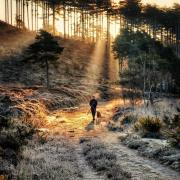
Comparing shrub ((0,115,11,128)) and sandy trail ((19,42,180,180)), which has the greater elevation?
shrub ((0,115,11,128))

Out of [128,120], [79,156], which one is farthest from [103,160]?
[128,120]

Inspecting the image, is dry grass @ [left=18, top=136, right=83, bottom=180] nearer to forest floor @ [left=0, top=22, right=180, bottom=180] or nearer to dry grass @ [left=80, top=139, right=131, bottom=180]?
forest floor @ [left=0, top=22, right=180, bottom=180]

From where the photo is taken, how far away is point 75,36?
292 ft

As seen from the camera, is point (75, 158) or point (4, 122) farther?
point (4, 122)

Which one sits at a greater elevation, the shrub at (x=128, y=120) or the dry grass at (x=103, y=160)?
the dry grass at (x=103, y=160)

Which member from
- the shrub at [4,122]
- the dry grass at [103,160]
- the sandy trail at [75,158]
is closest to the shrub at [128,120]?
the sandy trail at [75,158]

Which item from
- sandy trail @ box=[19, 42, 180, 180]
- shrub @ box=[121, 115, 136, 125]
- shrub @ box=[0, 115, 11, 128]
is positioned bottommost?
shrub @ box=[121, 115, 136, 125]

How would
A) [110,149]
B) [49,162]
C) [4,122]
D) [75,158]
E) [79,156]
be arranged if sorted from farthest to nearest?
1. [4,122]
2. [110,149]
3. [79,156]
4. [75,158]
5. [49,162]

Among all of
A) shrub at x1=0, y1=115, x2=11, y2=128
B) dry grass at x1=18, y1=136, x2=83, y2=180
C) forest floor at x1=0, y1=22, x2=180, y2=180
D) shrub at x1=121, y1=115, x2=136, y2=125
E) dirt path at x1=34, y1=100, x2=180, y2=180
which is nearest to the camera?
dry grass at x1=18, y1=136, x2=83, y2=180

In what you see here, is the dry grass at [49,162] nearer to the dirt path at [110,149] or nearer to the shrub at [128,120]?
the dirt path at [110,149]

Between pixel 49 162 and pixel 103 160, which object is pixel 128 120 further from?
pixel 49 162

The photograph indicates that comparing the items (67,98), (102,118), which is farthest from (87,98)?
(102,118)

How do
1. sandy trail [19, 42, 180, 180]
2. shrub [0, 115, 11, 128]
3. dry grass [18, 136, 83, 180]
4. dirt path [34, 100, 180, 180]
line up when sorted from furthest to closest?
1. shrub [0, 115, 11, 128]
2. dirt path [34, 100, 180, 180]
3. sandy trail [19, 42, 180, 180]
4. dry grass [18, 136, 83, 180]

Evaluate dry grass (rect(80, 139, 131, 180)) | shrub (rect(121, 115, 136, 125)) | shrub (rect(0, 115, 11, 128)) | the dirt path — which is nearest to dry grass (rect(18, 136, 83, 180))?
the dirt path
